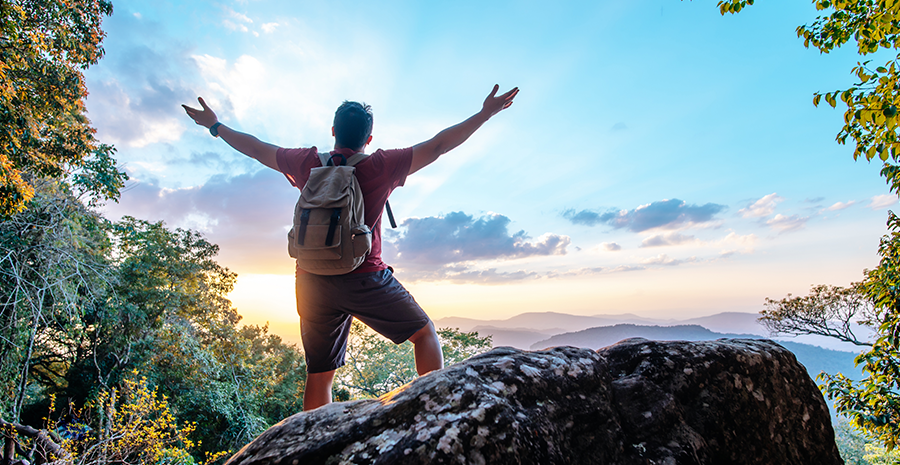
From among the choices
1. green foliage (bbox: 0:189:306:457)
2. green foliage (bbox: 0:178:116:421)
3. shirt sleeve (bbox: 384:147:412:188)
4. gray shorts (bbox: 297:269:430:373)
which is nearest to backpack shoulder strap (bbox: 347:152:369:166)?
shirt sleeve (bbox: 384:147:412:188)

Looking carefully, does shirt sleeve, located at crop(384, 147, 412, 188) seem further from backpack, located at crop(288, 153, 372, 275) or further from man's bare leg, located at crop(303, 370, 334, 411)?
man's bare leg, located at crop(303, 370, 334, 411)

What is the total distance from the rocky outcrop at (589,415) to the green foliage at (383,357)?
53.9ft

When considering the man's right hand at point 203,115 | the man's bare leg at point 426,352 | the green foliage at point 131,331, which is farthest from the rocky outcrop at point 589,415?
the green foliage at point 131,331

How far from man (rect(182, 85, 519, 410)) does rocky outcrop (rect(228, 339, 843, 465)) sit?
0.57m

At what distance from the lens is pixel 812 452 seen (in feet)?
6.34

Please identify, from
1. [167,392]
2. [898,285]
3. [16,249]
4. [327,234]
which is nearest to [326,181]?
[327,234]

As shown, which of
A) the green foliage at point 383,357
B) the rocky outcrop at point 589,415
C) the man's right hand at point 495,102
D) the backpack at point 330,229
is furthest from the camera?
the green foliage at point 383,357

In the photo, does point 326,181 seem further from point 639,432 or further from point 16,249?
point 16,249

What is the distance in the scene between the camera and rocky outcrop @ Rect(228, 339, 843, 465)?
47.8 inches

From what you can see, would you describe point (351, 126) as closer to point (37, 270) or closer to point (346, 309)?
point (346, 309)

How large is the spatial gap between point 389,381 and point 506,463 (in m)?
18.3

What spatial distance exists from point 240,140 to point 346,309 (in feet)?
4.62

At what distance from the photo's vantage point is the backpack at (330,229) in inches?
77.4

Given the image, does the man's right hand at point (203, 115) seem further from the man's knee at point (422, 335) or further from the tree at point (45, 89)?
the tree at point (45, 89)
